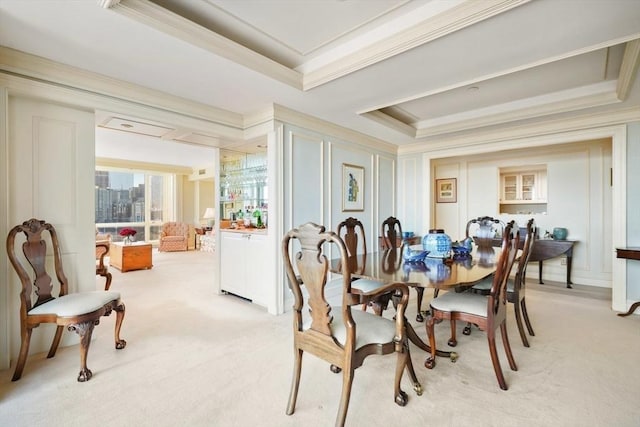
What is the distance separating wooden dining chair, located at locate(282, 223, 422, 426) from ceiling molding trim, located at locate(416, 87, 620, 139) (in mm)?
3448

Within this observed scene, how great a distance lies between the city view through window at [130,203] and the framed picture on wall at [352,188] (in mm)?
7336

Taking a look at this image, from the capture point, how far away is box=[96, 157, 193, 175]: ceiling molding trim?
25.7 ft

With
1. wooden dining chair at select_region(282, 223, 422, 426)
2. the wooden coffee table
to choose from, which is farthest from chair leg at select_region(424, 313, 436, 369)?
the wooden coffee table

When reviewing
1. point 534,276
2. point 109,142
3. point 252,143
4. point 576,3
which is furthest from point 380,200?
point 109,142

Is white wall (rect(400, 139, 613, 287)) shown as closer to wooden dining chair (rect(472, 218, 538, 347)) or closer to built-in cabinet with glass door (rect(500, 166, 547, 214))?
built-in cabinet with glass door (rect(500, 166, 547, 214))

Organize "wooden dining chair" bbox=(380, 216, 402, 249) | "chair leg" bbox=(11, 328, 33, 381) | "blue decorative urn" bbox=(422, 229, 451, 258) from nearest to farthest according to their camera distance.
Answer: "chair leg" bbox=(11, 328, 33, 381) → "blue decorative urn" bbox=(422, 229, 451, 258) → "wooden dining chair" bbox=(380, 216, 402, 249)

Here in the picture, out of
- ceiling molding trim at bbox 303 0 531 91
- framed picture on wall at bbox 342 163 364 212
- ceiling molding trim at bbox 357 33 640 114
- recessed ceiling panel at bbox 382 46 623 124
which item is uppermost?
recessed ceiling panel at bbox 382 46 623 124

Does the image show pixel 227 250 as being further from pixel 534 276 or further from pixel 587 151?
pixel 587 151

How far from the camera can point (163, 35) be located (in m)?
2.08

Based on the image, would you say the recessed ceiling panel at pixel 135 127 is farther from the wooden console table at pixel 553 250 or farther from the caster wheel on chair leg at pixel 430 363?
the wooden console table at pixel 553 250

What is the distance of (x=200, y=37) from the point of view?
2.21 m

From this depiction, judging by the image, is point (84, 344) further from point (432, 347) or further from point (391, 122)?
point (391, 122)

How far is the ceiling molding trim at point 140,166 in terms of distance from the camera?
782 centimetres

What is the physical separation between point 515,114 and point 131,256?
6.78 meters
